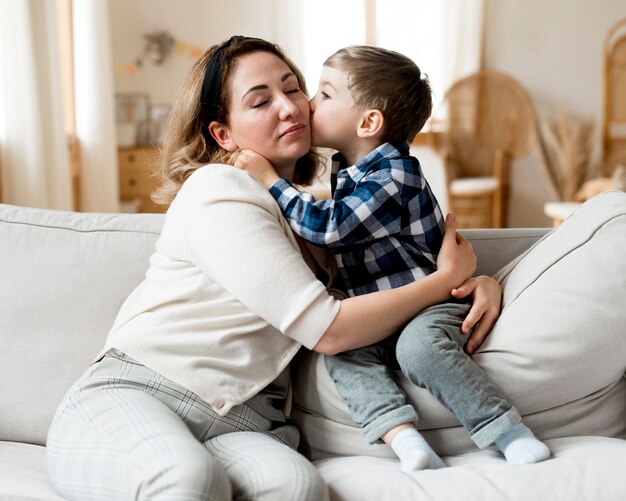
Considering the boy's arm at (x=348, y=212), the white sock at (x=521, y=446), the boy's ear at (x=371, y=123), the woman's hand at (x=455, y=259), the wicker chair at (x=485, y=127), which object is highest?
the boy's ear at (x=371, y=123)

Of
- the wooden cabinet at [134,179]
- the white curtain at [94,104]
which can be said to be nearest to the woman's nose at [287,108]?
the white curtain at [94,104]

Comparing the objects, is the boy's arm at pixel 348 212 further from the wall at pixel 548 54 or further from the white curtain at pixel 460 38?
the wall at pixel 548 54

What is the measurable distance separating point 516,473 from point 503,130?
4.90 metres

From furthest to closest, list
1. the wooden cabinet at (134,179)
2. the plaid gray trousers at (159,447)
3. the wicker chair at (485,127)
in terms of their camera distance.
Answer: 1. the wicker chair at (485,127)
2. the wooden cabinet at (134,179)
3. the plaid gray trousers at (159,447)

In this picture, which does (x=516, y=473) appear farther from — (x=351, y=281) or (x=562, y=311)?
(x=351, y=281)

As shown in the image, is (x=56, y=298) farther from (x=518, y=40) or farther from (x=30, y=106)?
(x=518, y=40)

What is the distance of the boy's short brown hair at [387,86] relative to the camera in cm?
170

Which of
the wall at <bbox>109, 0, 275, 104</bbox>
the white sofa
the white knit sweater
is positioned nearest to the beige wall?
the wall at <bbox>109, 0, 275, 104</bbox>

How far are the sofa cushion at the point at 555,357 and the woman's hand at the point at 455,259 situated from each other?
10 centimetres

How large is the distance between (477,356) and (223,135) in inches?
27.0

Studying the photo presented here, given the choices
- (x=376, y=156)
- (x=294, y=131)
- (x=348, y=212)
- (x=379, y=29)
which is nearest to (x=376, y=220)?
(x=348, y=212)

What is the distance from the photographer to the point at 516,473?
138 cm

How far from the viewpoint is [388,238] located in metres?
1.62

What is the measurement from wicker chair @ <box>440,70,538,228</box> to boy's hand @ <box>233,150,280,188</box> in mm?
4335
